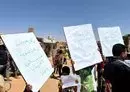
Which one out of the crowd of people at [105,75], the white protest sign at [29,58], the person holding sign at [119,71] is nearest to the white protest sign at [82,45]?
the crowd of people at [105,75]

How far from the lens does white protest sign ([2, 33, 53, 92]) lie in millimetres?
4148

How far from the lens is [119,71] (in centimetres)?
527

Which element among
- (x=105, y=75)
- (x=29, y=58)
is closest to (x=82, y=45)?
(x=105, y=75)

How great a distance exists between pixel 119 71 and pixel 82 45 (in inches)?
75.0

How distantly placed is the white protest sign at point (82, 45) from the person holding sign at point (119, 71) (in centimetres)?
138

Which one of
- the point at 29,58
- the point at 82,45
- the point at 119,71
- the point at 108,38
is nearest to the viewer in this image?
the point at 29,58

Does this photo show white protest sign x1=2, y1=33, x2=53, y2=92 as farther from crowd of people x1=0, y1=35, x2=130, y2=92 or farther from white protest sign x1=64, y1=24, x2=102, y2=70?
white protest sign x1=64, y1=24, x2=102, y2=70

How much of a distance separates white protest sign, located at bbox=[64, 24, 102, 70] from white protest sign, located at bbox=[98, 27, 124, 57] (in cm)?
70

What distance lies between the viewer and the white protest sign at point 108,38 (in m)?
8.19

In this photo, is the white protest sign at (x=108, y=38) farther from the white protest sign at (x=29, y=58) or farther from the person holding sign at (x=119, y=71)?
the white protest sign at (x=29, y=58)

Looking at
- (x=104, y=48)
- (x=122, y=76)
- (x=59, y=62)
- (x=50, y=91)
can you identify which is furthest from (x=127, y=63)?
(x=59, y=62)

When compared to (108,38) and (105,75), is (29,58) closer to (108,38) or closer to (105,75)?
(105,75)

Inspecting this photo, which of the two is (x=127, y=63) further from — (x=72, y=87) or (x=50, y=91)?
(x=50, y=91)

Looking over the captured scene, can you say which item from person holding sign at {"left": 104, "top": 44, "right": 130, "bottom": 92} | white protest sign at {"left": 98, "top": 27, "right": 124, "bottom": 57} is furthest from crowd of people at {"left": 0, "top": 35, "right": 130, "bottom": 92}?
white protest sign at {"left": 98, "top": 27, "right": 124, "bottom": 57}
